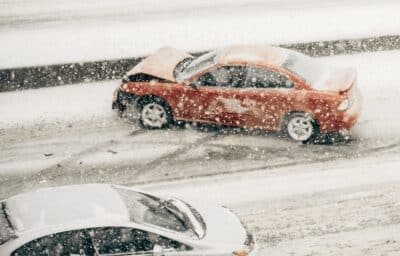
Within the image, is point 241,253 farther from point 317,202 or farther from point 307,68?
point 307,68

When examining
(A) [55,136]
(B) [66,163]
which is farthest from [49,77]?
(B) [66,163]

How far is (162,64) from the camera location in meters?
13.7

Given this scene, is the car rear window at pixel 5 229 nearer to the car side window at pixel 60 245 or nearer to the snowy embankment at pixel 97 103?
the car side window at pixel 60 245

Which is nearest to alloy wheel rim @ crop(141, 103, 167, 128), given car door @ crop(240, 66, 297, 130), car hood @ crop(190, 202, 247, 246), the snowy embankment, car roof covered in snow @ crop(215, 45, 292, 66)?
the snowy embankment

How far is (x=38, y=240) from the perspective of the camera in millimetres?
7758

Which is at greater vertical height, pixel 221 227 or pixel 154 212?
pixel 154 212

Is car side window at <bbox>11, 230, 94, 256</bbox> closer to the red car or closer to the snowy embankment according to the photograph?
the red car

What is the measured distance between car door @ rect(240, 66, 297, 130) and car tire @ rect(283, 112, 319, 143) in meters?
0.17

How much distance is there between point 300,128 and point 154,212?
15.8 feet

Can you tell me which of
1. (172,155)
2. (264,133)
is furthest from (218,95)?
(172,155)

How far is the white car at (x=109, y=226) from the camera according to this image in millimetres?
7809

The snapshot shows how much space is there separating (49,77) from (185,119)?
13.1 ft

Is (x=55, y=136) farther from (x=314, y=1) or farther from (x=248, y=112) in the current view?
(x=314, y=1)

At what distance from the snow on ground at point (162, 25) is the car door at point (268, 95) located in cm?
406
